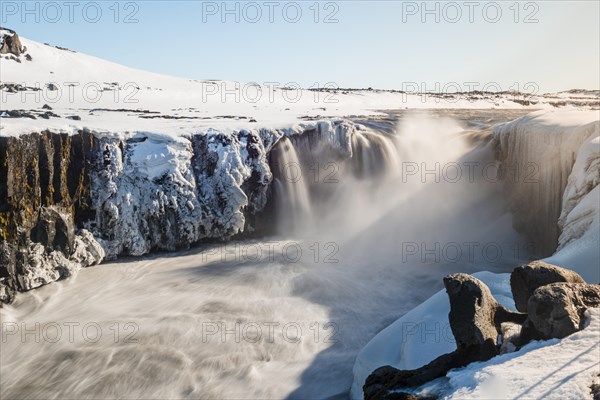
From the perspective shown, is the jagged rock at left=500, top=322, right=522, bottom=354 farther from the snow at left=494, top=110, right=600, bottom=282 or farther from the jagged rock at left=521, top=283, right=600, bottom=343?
the snow at left=494, top=110, right=600, bottom=282

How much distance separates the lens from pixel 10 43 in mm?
25703

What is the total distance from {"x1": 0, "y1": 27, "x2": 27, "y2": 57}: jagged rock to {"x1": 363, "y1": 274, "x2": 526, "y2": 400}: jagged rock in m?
28.6

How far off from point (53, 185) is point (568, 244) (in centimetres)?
967

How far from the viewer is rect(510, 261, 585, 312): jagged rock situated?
3877 millimetres

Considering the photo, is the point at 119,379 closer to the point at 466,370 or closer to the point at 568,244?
the point at 466,370

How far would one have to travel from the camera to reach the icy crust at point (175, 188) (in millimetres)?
10352

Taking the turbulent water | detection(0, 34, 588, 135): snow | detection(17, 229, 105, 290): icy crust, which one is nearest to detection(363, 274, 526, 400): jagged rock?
the turbulent water

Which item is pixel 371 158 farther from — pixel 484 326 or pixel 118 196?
pixel 484 326

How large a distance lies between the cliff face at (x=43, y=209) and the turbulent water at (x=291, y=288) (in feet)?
1.40

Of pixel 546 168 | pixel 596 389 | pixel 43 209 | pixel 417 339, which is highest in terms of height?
pixel 546 168

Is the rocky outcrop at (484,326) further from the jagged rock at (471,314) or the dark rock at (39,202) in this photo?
the dark rock at (39,202)

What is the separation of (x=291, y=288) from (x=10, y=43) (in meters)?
25.1

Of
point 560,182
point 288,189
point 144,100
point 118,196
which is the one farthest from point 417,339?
point 144,100

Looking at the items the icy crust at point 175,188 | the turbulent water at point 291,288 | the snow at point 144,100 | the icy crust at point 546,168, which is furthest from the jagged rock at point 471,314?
the snow at point 144,100
